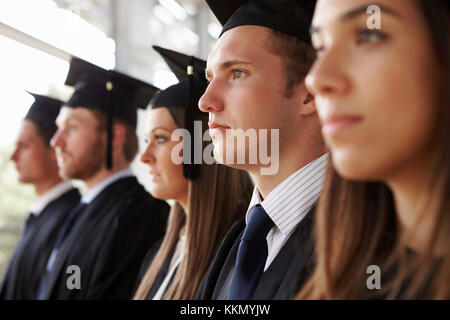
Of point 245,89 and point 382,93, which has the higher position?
point 245,89

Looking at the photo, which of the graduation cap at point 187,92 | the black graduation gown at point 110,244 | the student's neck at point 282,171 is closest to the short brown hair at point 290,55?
the student's neck at point 282,171

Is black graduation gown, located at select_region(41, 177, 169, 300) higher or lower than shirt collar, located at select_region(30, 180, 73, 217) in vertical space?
lower

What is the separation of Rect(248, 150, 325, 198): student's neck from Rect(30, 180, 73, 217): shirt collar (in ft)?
6.97

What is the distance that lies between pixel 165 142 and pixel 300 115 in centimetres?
73

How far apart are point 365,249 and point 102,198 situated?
1.89 m

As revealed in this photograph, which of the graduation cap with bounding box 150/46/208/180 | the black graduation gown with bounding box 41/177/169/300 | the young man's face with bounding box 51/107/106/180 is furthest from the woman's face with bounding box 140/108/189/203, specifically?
the young man's face with bounding box 51/107/106/180

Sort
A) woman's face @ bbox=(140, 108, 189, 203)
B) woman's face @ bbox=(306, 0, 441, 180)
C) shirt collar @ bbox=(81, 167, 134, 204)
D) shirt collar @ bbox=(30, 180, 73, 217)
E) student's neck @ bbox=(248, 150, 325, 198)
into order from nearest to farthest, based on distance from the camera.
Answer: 1. woman's face @ bbox=(306, 0, 441, 180)
2. student's neck @ bbox=(248, 150, 325, 198)
3. woman's face @ bbox=(140, 108, 189, 203)
4. shirt collar @ bbox=(81, 167, 134, 204)
5. shirt collar @ bbox=(30, 180, 73, 217)

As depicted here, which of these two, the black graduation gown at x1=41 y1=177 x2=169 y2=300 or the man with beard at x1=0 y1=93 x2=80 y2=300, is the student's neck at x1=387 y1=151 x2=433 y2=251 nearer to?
the black graduation gown at x1=41 y1=177 x2=169 y2=300

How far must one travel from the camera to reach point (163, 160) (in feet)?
6.10

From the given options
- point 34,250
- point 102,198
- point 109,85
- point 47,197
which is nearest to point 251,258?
point 102,198

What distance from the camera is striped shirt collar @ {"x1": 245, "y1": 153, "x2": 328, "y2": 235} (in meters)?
1.16

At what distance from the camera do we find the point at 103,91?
8.68 ft

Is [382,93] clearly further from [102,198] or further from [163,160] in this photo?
[102,198]

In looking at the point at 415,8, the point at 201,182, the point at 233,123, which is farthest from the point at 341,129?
the point at 201,182
